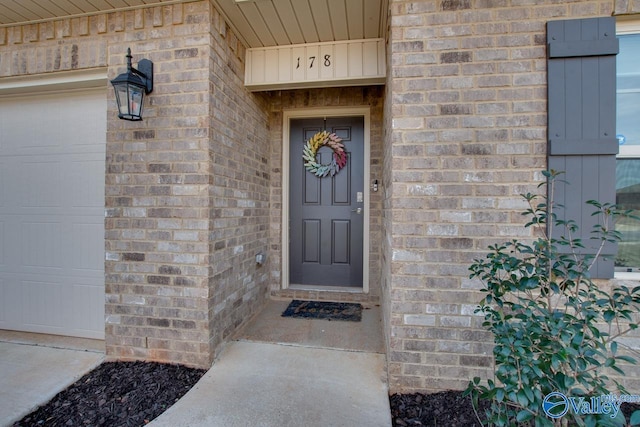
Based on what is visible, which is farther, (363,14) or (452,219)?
(363,14)

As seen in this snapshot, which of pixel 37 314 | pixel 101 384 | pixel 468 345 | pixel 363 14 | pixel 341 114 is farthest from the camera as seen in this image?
pixel 341 114

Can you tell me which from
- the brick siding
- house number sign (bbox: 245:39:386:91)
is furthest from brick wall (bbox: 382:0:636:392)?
house number sign (bbox: 245:39:386:91)

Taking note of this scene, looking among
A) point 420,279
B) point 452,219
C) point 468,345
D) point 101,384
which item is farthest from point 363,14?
point 101,384

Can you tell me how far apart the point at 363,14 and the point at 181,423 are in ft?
9.38

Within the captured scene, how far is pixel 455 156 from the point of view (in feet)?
6.02

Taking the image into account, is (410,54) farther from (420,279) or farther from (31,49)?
(31,49)

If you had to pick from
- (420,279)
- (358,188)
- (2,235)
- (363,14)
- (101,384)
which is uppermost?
(363,14)

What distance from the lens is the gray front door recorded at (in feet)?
10.9

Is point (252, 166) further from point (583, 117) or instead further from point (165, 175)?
point (583, 117)

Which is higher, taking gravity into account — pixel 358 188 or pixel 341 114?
pixel 341 114

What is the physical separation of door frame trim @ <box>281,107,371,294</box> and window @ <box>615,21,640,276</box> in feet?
6.24

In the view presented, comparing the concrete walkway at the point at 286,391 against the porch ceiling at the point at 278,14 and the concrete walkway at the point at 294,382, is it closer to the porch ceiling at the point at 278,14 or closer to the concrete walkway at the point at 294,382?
the concrete walkway at the point at 294,382

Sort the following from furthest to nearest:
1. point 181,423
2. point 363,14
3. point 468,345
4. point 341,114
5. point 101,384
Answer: point 341,114 → point 363,14 → point 101,384 → point 468,345 → point 181,423

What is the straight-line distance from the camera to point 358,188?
3322mm
